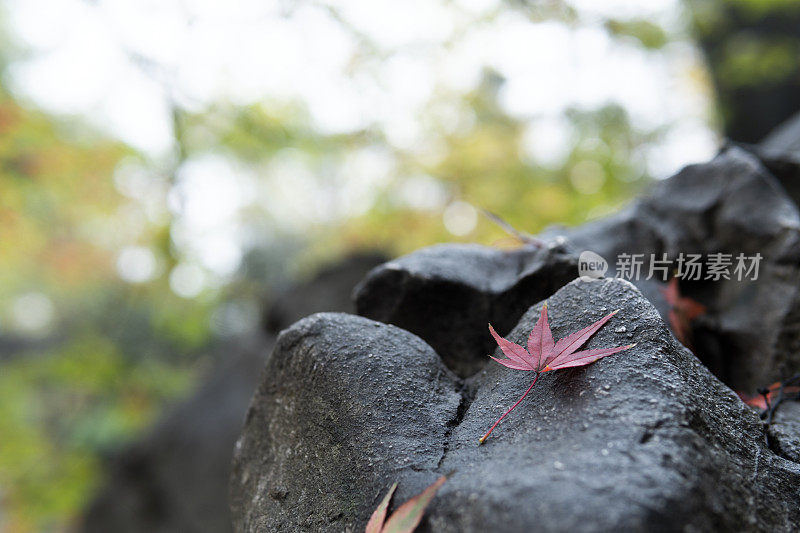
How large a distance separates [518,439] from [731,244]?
1.12m

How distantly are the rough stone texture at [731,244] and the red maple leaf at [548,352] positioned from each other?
0.51 meters

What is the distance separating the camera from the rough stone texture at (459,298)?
137cm

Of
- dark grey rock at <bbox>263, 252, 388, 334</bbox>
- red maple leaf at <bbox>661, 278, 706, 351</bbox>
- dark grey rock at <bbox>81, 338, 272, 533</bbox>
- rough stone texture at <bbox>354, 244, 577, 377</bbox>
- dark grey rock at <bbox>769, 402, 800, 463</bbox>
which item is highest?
rough stone texture at <bbox>354, 244, 577, 377</bbox>

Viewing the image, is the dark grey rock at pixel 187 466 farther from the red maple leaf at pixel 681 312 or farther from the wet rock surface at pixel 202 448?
the red maple leaf at pixel 681 312

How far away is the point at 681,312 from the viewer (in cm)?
149

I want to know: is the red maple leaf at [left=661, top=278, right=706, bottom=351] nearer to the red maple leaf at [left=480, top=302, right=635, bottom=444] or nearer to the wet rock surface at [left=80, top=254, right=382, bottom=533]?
the red maple leaf at [left=480, top=302, right=635, bottom=444]

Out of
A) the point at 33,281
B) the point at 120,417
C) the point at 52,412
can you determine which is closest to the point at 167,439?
the point at 120,417

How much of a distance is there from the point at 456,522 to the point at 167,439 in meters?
3.53

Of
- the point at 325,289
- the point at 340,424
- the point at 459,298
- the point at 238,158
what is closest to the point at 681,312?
the point at 459,298

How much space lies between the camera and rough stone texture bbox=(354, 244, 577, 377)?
137 cm

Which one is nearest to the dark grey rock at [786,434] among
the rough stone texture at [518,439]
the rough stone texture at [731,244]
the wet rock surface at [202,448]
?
the rough stone texture at [518,439]

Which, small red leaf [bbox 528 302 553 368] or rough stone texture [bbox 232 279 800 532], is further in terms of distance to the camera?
small red leaf [bbox 528 302 553 368]

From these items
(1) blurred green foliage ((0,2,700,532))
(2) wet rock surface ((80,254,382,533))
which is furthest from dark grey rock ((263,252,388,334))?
(1) blurred green foliage ((0,2,700,532))

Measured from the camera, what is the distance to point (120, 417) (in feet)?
17.5
